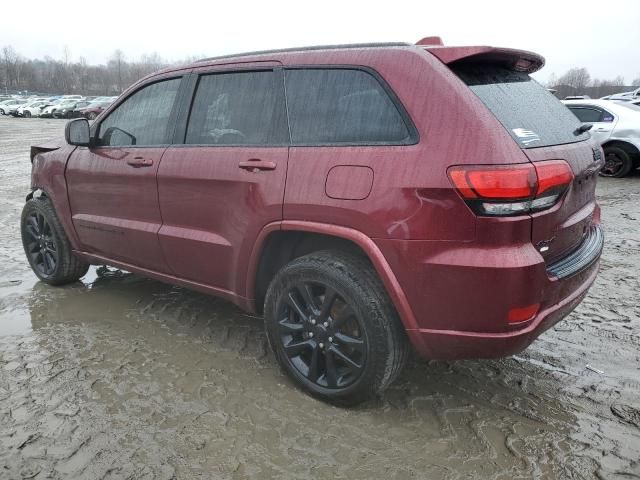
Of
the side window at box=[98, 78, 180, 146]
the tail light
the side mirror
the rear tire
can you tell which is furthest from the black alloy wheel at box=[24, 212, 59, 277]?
the rear tire

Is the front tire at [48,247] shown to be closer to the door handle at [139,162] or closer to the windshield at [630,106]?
the door handle at [139,162]

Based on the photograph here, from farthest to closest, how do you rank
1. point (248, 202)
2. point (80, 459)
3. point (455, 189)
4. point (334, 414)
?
1. point (248, 202)
2. point (334, 414)
3. point (80, 459)
4. point (455, 189)

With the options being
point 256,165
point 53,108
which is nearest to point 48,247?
point 256,165

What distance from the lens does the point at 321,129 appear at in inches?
110

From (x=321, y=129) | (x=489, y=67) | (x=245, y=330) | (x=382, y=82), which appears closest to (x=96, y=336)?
(x=245, y=330)

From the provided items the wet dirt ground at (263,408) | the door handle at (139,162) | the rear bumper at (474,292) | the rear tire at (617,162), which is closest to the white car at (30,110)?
the rear tire at (617,162)

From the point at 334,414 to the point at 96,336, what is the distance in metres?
1.83

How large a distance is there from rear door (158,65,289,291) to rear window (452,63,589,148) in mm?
1003

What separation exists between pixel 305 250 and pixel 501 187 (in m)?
1.19

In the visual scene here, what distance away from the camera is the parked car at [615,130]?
385 inches

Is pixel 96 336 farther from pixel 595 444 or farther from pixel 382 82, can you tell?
pixel 595 444

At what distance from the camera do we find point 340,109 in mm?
2752

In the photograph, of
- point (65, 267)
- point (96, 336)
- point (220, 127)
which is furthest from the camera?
point (65, 267)

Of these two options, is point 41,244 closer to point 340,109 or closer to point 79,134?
point 79,134
